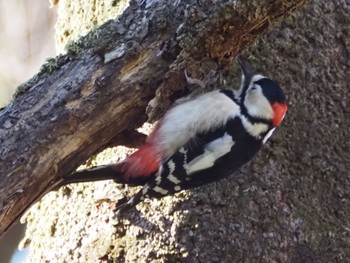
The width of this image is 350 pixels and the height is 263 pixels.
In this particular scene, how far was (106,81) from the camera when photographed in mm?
2053

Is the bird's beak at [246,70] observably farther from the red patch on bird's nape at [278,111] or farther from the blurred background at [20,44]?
the blurred background at [20,44]

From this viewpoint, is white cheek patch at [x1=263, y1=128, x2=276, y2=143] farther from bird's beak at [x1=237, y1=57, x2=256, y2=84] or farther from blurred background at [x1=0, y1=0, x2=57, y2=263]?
blurred background at [x1=0, y1=0, x2=57, y2=263]

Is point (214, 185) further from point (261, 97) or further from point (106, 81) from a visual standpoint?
point (106, 81)

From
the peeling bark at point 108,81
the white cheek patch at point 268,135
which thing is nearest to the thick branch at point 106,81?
the peeling bark at point 108,81

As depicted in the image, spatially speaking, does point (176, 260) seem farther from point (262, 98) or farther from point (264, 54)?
point (264, 54)

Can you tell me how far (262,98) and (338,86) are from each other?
0.29 metres

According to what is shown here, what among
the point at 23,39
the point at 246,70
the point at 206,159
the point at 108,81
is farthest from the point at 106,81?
the point at 23,39

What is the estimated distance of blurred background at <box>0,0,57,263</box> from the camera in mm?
3389

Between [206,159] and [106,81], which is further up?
[106,81]

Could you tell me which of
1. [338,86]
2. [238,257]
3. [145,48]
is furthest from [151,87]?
[338,86]

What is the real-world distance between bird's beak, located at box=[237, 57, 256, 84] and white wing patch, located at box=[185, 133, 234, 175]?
0.18m

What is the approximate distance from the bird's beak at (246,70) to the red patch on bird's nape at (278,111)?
12 centimetres

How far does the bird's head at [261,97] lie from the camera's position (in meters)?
2.35

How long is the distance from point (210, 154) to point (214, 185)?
0.10 meters
